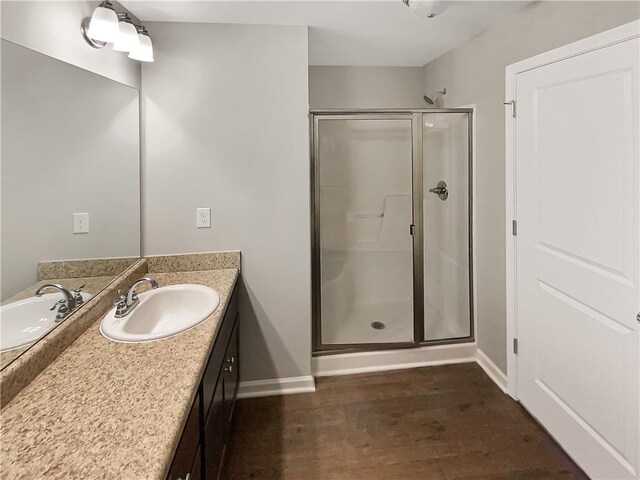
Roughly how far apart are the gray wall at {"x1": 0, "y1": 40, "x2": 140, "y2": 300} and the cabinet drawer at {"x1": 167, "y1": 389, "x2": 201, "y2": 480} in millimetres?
664

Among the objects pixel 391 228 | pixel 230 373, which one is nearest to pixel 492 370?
pixel 391 228

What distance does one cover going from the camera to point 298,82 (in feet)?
6.98

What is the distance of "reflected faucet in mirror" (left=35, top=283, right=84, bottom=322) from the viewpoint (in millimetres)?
1203

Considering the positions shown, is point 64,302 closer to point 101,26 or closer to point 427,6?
point 101,26

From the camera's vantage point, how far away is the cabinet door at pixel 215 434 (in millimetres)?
1227

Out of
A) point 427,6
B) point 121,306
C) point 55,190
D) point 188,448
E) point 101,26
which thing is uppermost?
point 427,6

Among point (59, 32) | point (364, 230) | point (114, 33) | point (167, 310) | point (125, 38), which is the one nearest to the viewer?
point (59, 32)

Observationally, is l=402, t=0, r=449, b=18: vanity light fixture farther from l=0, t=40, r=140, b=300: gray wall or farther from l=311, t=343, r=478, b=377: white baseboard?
l=311, t=343, r=478, b=377: white baseboard

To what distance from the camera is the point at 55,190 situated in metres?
1.27

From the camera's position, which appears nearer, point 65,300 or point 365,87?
point 65,300

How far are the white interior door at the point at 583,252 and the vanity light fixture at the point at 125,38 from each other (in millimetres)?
2081

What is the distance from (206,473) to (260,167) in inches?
62.6

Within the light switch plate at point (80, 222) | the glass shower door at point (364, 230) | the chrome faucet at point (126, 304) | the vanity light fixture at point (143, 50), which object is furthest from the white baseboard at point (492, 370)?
the vanity light fixture at point (143, 50)

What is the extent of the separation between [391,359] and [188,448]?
184cm
